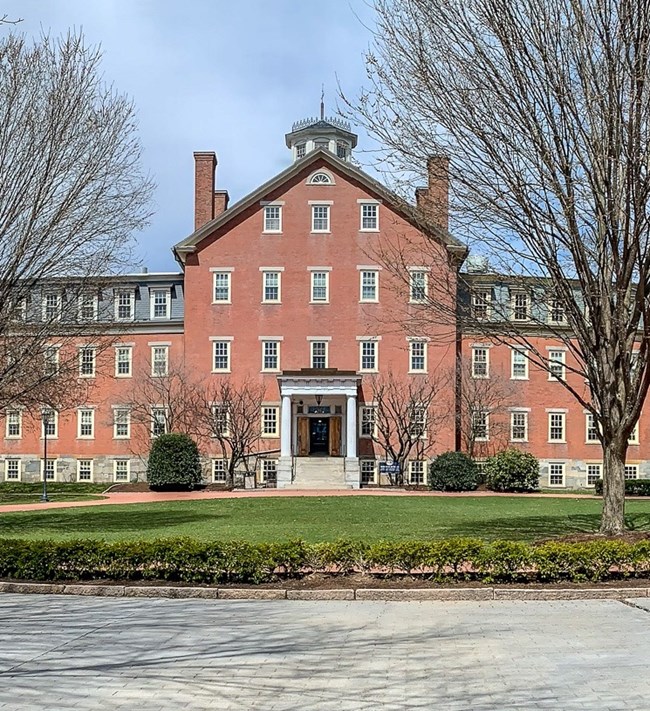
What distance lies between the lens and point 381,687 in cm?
707

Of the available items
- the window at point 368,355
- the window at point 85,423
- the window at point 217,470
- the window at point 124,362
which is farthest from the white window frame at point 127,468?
the window at point 368,355

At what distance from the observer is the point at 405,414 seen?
40375mm

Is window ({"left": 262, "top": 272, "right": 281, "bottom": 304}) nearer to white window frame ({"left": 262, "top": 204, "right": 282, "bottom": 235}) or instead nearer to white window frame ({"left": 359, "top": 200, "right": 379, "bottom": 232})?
white window frame ({"left": 262, "top": 204, "right": 282, "bottom": 235})

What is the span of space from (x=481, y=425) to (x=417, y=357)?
421 centimetres

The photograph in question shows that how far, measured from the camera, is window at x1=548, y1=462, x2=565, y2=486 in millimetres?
42844

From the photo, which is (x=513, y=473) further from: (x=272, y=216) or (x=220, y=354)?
(x=272, y=216)

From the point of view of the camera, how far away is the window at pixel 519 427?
42781 millimetres

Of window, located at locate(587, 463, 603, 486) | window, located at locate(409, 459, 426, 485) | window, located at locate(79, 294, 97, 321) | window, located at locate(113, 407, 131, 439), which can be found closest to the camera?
window, located at locate(79, 294, 97, 321)

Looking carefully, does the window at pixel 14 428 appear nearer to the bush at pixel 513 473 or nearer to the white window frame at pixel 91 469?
the white window frame at pixel 91 469

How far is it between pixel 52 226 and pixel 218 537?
279 inches

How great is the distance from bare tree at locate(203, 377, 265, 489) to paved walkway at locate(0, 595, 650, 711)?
93.5 ft

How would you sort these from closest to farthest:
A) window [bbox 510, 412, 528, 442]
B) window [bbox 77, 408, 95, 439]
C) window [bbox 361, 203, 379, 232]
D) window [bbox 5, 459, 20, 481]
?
window [bbox 361, 203, 379, 232] < window [bbox 510, 412, 528, 442] < window [bbox 77, 408, 95, 439] < window [bbox 5, 459, 20, 481]

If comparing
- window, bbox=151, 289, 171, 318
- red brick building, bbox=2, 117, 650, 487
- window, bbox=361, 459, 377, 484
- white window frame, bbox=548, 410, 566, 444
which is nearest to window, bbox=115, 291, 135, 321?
window, bbox=151, 289, 171, 318

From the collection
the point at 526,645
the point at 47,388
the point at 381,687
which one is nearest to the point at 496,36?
the point at 526,645
